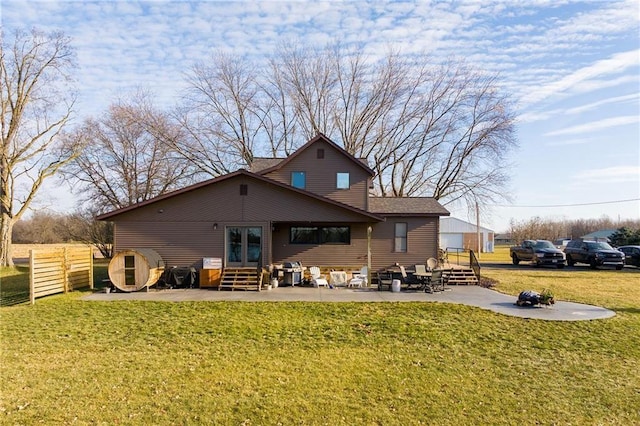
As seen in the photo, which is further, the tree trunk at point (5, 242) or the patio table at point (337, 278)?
the tree trunk at point (5, 242)

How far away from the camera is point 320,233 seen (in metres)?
17.6

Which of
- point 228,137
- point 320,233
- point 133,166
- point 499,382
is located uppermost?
point 228,137

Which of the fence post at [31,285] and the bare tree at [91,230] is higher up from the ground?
the bare tree at [91,230]

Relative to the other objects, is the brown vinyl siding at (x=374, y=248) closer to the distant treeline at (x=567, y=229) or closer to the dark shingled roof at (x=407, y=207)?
the dark shingled roof at (x=407, y=207)

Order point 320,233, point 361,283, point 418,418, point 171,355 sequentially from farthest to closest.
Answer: point 320,233, point 361,283, point 171,355, point 418,418

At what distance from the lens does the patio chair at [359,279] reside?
1598 cm

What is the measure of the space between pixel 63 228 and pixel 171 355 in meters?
39.7

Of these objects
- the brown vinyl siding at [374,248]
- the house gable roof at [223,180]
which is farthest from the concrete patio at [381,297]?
the house gable roof at [223,180]

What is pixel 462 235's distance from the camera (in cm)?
4938

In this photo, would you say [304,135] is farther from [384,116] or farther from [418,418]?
[418,418]

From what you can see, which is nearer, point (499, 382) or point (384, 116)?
point (499, 382)

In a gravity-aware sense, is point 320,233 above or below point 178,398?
above

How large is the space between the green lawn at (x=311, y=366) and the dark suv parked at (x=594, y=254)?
50.7 ft

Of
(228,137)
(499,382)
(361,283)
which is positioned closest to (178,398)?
(499,382)
